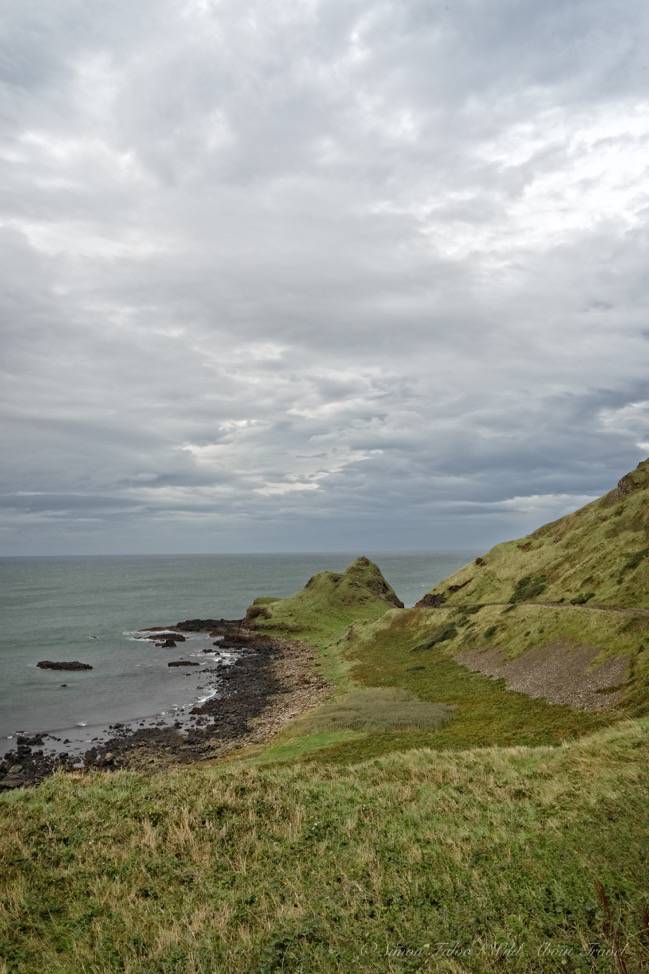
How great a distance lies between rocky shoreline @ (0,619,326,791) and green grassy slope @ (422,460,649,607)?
119 ft

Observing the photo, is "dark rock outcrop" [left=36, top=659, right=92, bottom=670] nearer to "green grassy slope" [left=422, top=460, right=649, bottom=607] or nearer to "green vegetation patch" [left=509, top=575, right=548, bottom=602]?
"green grassy slope" [left=422, top=460, right=649, bottom=607]

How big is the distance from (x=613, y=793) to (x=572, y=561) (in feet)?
268

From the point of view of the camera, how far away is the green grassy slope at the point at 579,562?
3009 inches

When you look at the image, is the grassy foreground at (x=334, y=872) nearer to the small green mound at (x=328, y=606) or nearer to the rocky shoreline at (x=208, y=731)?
the rocky shoreline at (x=208, y=731)

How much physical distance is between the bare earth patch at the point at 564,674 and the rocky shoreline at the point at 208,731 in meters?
23.0

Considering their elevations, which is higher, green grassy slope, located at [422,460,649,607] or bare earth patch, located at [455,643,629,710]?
green grassy slope, located at [422,460,649,607]

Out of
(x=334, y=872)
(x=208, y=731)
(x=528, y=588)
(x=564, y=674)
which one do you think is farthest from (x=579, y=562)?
(x=334, y=872)

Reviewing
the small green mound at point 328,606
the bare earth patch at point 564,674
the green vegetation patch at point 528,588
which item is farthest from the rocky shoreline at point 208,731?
the green vegetation patch at point 528,588

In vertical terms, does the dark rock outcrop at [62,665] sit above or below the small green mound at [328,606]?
below

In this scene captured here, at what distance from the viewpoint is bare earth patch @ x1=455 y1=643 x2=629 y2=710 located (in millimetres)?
46094

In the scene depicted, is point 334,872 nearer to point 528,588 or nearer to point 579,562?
point 579,562

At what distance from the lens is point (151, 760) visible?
5062 cm

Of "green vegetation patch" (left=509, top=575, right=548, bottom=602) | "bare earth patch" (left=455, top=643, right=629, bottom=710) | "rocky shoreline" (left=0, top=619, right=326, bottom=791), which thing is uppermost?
"green vegetation patch" (left=509, top=575, right=548, bottom=602)

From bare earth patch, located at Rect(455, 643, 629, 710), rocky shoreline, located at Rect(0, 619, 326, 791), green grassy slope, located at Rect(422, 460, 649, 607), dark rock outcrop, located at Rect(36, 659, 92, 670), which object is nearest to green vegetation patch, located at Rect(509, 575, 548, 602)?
green grassy slope, located at Rect(422, 460, 649, 607)
